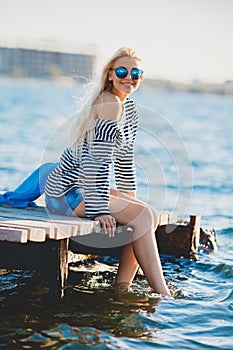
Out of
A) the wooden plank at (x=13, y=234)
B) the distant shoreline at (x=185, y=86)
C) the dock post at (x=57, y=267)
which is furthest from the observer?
the distant shoreline at (x=185, y=86)

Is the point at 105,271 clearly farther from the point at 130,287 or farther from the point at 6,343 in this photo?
the point at 6,343

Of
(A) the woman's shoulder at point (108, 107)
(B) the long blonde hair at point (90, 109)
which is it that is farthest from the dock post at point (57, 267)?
(A) the woman's shoulder at point (108, 107)

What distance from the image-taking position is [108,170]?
19.1ft

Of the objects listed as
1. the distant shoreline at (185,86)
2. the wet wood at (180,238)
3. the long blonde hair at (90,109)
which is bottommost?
the distant shoreline at (185,86)

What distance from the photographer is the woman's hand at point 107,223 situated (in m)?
5.75

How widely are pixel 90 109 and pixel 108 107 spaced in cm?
13

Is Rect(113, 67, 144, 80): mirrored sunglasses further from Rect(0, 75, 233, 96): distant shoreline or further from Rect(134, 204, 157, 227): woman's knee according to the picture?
Rect(0, 75, 233, 96): distant shoreline

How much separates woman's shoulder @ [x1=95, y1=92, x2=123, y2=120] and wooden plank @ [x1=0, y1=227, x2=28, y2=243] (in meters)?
1.16

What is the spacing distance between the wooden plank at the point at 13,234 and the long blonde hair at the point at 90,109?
0.96 m

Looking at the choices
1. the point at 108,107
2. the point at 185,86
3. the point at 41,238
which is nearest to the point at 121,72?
the point at 108,107

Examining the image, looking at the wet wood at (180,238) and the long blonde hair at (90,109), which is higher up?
the long blonde hair at (90,109)

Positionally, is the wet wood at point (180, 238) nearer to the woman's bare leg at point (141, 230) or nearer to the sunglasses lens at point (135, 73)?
the woman's bare leg at point (141, 230)

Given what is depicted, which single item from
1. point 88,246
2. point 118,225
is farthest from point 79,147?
point 88,246

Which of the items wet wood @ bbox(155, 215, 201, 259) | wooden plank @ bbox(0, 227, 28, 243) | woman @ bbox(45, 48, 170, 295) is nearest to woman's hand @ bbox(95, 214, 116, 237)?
woman @ bbox(45, 48, 170, 295)
